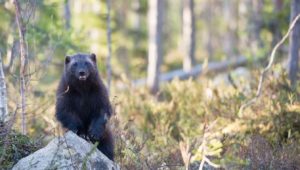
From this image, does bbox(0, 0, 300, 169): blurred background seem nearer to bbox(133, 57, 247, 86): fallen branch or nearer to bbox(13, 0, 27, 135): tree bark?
bbox(13, 0, 27, 135): tree bark

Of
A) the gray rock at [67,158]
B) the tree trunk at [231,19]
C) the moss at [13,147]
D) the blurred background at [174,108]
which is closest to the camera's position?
the gray rock at [67,158]

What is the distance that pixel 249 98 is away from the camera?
1247cm

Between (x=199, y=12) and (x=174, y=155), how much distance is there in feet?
145

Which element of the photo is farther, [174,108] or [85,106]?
[174,108]

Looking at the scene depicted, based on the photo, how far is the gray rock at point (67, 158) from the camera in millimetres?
7111

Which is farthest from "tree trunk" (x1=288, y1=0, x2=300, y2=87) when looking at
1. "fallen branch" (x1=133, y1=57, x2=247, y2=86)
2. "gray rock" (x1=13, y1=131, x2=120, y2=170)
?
"fallen branch" (x1=133, y1=57, x2=247, y2=86)

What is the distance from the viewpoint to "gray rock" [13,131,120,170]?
7.11 m

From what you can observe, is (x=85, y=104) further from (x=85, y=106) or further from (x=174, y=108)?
(x=174, y=108)

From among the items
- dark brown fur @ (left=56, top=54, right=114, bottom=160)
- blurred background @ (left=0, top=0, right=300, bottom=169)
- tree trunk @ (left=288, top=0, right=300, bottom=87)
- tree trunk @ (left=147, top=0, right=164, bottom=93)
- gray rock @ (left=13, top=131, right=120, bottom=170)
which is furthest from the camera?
tree trunk @ (left=147, top=0, right=164, bottom=93)

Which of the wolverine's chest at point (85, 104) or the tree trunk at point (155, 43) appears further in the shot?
the tree trunk at point (155, 43)

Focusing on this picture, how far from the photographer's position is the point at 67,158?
725 cm

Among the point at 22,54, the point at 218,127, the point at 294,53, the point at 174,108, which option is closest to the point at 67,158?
the point at 22,54

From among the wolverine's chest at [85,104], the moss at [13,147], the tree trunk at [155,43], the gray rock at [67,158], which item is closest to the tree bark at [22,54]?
the moss at [13,147]

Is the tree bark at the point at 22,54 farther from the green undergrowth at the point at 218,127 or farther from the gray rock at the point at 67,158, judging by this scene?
the green undergrowth at the point at 218,127
